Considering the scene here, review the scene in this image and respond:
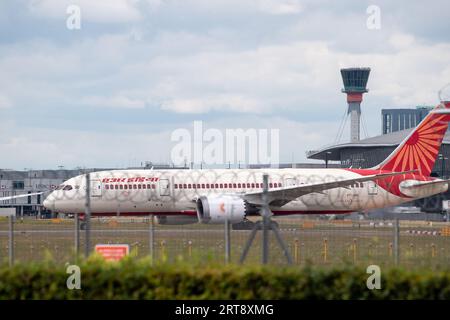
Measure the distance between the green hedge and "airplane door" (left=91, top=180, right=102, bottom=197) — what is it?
121ft

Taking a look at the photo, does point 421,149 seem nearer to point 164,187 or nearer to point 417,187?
point 417,187

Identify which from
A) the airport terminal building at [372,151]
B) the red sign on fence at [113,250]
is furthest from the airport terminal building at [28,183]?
the red sign on fence at [113,250]

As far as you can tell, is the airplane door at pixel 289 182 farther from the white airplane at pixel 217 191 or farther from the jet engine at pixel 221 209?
the jet engine at pixel 221 209

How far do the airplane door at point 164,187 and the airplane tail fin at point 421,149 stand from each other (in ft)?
43.4

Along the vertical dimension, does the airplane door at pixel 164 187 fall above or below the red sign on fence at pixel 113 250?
above

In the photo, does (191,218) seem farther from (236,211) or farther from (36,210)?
(36,210)

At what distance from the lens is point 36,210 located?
105m

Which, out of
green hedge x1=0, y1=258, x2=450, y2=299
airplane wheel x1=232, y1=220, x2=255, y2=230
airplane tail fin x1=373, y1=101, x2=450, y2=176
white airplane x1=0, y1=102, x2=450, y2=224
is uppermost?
airplane tail fin x1=373, y1=101, x2=450, y2=176

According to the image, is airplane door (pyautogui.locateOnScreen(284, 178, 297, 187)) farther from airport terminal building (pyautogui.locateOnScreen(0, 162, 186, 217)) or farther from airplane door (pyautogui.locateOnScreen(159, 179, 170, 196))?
airport terminal building (pyautogui.locateOnScreen(0, 162, 186, 217))

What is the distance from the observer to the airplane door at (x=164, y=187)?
169ft

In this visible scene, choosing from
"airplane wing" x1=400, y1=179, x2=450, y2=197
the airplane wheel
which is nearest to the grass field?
the airplane wheel

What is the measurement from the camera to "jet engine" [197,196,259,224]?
40.6m
